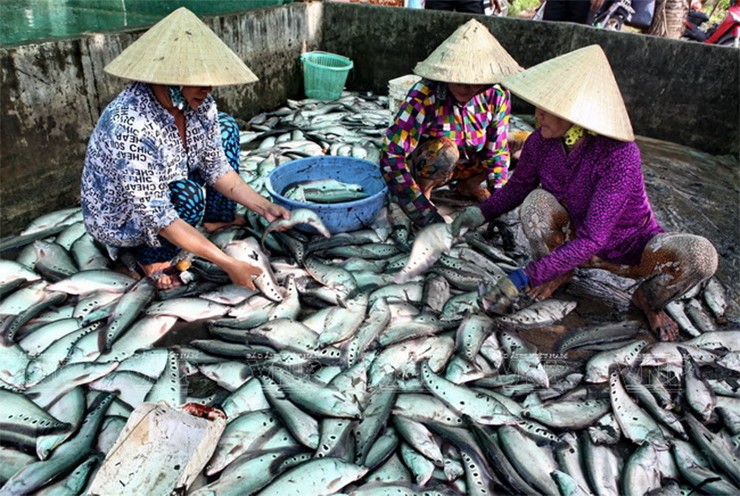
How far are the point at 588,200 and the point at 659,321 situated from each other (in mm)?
862

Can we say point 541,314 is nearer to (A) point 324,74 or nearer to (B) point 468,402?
(B) point 468,402

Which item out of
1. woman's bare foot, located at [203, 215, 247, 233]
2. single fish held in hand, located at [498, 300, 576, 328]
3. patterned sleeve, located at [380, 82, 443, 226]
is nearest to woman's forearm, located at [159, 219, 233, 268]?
woman's bare foot, located at [203, 215, 247, 233]

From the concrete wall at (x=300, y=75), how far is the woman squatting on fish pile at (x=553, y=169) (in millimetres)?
2534

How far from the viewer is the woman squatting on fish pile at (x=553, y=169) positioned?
2.76m

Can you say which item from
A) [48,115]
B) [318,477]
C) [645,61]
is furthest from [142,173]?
[645,61]

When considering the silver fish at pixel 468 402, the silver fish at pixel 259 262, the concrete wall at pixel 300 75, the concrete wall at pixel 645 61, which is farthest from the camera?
the concrete wall at pixel 645 61

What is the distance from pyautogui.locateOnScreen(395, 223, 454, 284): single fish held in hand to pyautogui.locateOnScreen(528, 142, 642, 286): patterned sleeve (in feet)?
2.19

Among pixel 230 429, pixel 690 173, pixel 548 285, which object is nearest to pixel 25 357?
pixel 230 429

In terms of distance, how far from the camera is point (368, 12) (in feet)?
23.7

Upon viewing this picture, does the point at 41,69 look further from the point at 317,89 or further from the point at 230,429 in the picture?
the point at 317,89

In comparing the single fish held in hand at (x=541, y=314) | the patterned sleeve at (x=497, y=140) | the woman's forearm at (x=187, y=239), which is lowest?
the single fish held in hand at (x=541, y=314)

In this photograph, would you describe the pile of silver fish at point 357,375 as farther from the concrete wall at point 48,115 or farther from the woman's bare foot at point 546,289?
the concrete wall at point 48,115

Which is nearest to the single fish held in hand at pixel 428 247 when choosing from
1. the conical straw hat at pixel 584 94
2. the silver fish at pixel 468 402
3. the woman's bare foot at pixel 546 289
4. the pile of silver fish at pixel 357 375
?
the pile of silver fish at pixel 357 375

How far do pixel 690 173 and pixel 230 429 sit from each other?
5.20 meters
